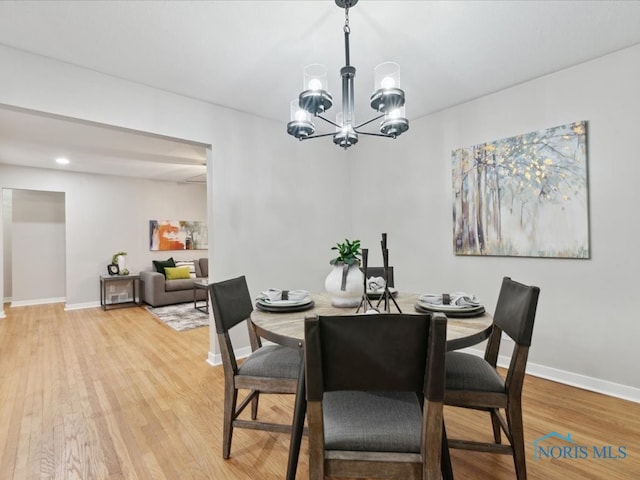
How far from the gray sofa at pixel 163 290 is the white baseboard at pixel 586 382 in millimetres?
4902

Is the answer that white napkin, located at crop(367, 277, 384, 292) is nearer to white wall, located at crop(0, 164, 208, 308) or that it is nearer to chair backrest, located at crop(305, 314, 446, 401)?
chair backrest, located at crop(305, 314, 446, 401)

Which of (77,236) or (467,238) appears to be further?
(77,236)

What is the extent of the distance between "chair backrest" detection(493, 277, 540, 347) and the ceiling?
5.26 feet

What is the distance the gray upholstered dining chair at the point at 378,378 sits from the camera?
0.99 metres

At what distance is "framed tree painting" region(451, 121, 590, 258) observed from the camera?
2.52m

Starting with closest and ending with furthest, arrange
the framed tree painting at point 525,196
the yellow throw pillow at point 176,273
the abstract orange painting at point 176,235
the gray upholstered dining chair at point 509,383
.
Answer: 1. the gray upholstered dining chair at point 509,383
2. the framed tree painting at point 525,196
3. the yellow throw pillow at point 176,273
4. the abstract orange painting at point 176,235

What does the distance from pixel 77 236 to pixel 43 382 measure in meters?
4.03

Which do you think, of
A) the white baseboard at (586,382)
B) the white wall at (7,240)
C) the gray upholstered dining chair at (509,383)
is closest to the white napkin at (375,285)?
the gray upholstered dining chair at (509,383)

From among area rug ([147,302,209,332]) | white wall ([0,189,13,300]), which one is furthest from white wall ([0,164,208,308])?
area rug ([147,302,209,332])

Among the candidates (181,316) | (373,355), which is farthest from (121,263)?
(373,355)

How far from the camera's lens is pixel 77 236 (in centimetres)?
593

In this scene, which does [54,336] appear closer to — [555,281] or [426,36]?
[426,36]

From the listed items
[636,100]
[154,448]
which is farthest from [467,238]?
[154,448]

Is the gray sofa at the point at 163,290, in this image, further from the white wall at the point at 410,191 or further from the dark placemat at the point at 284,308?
the dark placemat at the point at 284,308
